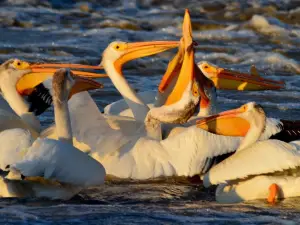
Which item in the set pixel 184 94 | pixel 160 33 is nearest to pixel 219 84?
pixel 184 94

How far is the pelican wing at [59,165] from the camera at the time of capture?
20.4ft

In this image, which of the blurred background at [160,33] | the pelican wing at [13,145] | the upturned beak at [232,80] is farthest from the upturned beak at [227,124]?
the blurred background at [160,33]

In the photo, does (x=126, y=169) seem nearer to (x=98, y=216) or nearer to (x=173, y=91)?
(x=173, y=91)

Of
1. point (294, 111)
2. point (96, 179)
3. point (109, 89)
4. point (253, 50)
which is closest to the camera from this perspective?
point (96, 179)

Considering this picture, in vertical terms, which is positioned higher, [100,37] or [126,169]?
[100,37]

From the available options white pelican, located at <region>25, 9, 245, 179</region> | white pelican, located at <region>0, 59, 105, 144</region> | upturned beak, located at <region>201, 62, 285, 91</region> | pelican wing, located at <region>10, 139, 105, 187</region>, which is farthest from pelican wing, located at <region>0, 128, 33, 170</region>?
upturned beak, located at <region>201, 62, 285, 91</region>

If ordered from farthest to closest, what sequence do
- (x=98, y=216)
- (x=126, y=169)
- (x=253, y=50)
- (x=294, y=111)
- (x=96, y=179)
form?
(x=253, y=50) → (x=294, y=111) → (x=126, y=169) → (x=96, y=179) → (x=98, y=216)

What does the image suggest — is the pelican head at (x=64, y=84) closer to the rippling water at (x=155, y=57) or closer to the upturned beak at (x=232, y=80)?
the rippling water at (x=155, y=57)

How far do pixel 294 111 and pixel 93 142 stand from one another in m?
2.87

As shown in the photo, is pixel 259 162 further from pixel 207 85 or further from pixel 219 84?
pixel 219 84

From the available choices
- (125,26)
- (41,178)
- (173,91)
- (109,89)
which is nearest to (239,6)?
(125,26)

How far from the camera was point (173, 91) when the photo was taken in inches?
303

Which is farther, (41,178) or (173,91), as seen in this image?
(173,91)

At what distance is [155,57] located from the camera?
492 inches
